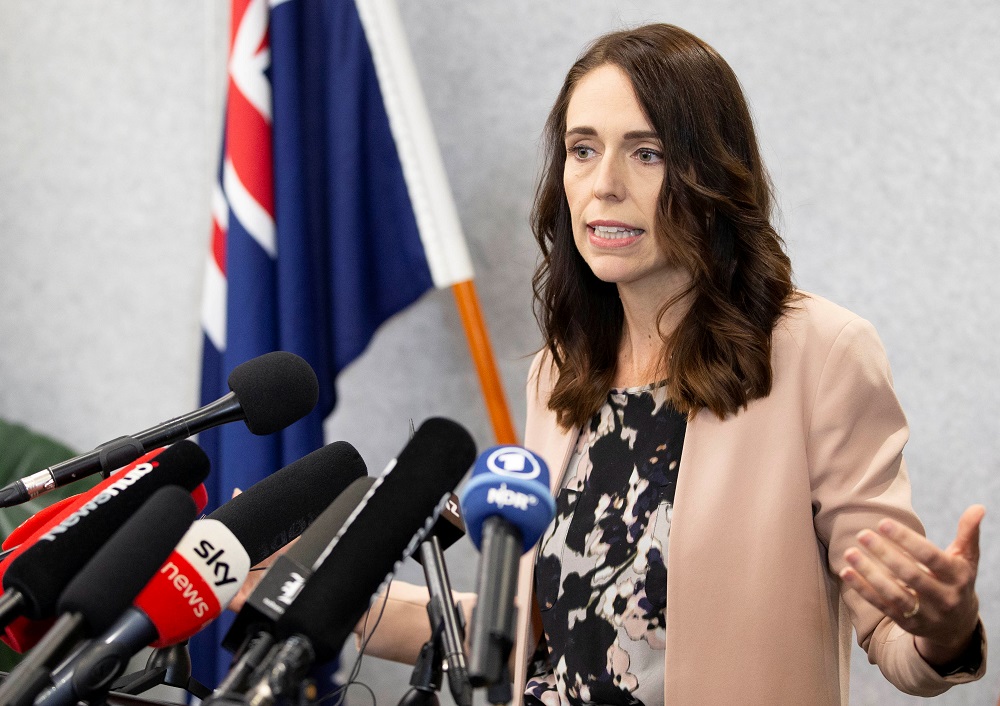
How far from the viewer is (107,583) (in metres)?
0.65

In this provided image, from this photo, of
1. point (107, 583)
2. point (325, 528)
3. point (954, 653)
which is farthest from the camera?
point (954, 653)

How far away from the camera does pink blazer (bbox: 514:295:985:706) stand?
119 centimetres

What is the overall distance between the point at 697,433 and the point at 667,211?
312 millimetres

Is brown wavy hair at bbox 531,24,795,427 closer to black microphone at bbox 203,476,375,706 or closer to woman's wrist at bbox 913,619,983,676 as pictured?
woman's wrist at bbox 913,619,983,676

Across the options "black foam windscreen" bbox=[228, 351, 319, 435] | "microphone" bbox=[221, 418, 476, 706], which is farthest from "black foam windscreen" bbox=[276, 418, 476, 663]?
"black foam windscreen" bbox=[228, 351, 319, 435]

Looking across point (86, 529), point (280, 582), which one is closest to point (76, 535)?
point (86, 529)

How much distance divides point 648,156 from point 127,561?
940 mm

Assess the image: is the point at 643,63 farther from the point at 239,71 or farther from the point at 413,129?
the point at 239,71

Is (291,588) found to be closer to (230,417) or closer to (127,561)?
(127,561)

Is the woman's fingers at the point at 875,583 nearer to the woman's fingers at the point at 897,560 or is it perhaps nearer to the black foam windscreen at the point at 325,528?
the woman's fingers at the point at 897,560

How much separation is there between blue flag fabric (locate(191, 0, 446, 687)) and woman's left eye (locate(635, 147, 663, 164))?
865 mm

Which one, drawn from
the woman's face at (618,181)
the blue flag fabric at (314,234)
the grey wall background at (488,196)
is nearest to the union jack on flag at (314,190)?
the blue flag fabric at (314,234)

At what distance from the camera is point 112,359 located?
2764mm

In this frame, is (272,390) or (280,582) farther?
(272,390)
